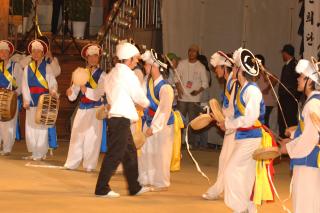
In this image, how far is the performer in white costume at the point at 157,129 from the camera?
11.1m

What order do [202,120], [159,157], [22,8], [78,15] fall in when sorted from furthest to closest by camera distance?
[78,15] → [22,8] → [159,157] → [202,120]

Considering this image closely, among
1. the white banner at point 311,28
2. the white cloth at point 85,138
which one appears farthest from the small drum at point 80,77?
the white banner at point 311,28

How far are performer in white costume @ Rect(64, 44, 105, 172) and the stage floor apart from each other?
25cm

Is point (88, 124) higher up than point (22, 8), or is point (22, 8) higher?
point (22, 8)

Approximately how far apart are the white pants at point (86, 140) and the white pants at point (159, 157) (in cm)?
170

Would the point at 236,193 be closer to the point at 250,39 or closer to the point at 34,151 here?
the point at 34,151

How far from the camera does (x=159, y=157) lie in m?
11.5

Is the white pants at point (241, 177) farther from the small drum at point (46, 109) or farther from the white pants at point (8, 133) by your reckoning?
the white pants at point (8, 133)

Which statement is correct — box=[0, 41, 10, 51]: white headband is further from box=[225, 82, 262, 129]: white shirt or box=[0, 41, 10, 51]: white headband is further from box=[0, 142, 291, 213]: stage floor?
box=[225, 82, 262, 129]: white shirt

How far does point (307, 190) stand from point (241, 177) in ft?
5.08

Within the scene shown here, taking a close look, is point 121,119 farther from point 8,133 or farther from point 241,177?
point 8,133

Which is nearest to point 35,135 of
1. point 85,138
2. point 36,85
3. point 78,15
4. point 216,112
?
point 36,85

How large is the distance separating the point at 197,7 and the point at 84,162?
467 centimetres

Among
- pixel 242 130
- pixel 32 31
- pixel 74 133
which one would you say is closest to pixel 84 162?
pixel 74 133
